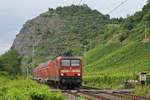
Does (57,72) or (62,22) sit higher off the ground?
(62,22)

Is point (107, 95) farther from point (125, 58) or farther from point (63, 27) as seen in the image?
point (63, 27)

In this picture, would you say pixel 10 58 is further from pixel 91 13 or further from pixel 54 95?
pixel 91 13

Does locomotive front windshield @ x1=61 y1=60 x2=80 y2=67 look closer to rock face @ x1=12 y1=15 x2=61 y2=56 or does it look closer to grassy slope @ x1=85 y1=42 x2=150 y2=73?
grassy slope @ x1=85 y1=42 x2=150 y2=73

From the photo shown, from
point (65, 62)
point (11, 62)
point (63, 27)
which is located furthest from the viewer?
point (63, 27)

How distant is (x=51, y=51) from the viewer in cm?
9831

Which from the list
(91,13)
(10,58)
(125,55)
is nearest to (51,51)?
(125,55)

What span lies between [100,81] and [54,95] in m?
28.7

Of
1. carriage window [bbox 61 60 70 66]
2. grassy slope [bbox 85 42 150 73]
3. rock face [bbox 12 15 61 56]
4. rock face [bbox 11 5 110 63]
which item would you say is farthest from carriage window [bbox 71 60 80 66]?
rock face [bbox 12 15 61 56]

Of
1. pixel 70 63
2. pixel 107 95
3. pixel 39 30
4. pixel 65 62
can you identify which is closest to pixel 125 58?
pixel 70 63

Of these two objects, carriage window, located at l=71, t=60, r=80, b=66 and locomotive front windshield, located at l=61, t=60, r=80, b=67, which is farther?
carriage window, located at l=71, t=60, r=80, b=66

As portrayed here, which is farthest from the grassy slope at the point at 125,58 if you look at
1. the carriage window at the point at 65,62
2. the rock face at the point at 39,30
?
the rock face at the point at 39,30

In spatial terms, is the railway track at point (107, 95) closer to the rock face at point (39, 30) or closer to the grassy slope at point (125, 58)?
the grassy slope at point (125, 58)

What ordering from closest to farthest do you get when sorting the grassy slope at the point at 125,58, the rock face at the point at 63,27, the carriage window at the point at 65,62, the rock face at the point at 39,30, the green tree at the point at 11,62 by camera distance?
1. the carriage window at the point at 65,62
2. the green tree at the point at 11,62
3. the grassy slope at the point at 125,58
4. the rock face at the point at 63,27
5. the rock face at the point at 39,30

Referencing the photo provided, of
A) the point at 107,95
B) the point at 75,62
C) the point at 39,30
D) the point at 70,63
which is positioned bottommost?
the point at 107,95
